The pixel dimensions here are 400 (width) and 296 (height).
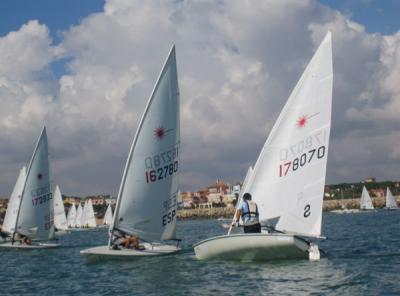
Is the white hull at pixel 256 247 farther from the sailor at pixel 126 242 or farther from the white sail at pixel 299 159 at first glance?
the sailor at pixel 126 242

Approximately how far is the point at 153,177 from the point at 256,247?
6644mm

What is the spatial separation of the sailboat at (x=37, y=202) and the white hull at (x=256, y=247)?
16548mm

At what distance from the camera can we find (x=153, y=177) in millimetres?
23016

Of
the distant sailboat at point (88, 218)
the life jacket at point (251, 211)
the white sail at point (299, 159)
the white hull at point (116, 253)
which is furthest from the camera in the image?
the distant sailboat at point (88, 218)

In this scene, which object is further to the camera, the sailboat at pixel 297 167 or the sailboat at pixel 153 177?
the sailboat at pixel 153 177

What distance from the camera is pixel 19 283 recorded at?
19.1 m

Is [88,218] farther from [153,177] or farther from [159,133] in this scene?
[159,133]

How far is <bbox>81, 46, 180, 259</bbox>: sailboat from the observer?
73.8ft

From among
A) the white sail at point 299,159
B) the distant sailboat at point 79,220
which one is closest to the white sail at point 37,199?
the white sail at point 299,159

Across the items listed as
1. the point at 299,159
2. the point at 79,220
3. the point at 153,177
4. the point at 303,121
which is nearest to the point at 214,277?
the point at 299,159

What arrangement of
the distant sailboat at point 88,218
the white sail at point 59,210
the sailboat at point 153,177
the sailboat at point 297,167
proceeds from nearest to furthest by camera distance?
the sailboat at point 297,167, the sailboat at point 153,177, the white sail at point 59,210, the distant sailboat at point 88,218

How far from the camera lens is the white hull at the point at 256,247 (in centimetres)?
1734

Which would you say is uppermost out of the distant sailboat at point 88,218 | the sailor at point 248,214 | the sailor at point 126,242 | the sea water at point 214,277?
the distant sailboat at point 88,218

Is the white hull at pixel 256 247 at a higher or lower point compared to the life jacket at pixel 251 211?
lower
